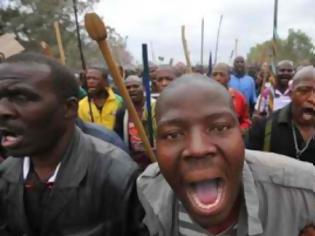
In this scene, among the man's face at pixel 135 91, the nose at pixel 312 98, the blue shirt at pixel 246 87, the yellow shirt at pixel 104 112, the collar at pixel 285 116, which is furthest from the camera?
the blue shirt at pixel 246 87

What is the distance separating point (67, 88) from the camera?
2.04 meters

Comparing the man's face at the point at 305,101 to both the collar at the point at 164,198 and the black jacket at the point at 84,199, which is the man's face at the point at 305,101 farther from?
the collar at the point at 164,198

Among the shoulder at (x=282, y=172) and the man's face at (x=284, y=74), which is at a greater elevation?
the shoulder at (x=282, y=172)

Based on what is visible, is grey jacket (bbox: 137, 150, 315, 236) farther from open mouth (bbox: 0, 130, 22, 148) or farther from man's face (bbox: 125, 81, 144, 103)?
man's face (bbox: 125, 81, 144, 103)

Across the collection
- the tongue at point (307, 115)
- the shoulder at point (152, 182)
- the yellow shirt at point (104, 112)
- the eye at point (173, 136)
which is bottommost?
the yellow shirt at point (104, 112)

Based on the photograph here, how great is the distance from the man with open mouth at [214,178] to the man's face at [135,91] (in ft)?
9.96

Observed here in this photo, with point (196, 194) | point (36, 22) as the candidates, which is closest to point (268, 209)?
point (196, 194)

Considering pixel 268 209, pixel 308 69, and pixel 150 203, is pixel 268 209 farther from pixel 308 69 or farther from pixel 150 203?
pixel 308 69

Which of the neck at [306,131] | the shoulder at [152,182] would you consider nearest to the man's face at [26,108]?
→ the shoulder at [152,182]

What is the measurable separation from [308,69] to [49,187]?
1.90 m

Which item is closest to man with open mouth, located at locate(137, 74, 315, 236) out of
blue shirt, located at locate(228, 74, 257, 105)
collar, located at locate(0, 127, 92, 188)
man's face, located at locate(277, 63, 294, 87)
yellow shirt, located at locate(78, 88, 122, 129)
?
collar, located at locate(0, 127, 92, 188)

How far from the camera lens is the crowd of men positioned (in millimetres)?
1580

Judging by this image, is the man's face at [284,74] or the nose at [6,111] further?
the man's face at [284,74]

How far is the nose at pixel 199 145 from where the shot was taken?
1531 mm
